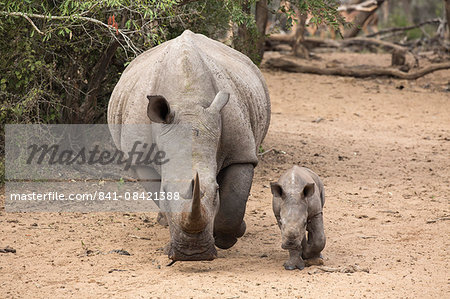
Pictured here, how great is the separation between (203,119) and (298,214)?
101 cm

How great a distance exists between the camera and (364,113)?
14062 millimetres

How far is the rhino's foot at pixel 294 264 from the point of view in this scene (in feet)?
19.3

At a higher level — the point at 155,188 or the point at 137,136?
the point at 137,136

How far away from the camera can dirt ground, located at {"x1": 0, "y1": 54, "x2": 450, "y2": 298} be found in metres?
5.41

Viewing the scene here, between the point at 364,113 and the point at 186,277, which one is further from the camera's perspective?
the point at 364,113

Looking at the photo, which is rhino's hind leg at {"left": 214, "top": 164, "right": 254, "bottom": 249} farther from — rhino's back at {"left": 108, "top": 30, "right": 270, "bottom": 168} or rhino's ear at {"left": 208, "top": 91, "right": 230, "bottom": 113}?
rhino's ear at {"left": 208, "top": 91, "right": 230, "bottom": 113}

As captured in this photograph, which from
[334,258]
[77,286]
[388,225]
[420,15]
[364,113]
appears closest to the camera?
[77,286]

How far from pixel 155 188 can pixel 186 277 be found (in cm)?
95

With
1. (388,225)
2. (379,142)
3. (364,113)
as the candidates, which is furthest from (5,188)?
(364,113)

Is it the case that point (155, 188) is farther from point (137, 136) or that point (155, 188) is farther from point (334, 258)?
point (334, 258)

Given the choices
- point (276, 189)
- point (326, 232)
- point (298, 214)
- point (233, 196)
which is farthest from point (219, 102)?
point (326, 232)

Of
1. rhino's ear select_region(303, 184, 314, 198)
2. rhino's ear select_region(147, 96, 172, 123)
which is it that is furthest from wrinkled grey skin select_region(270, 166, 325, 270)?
rhino's ear select_region(147, 96, 172, 123)

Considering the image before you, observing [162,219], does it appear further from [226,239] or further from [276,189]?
[276,189]

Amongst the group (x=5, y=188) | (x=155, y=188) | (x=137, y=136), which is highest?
(x=137, y=136)
